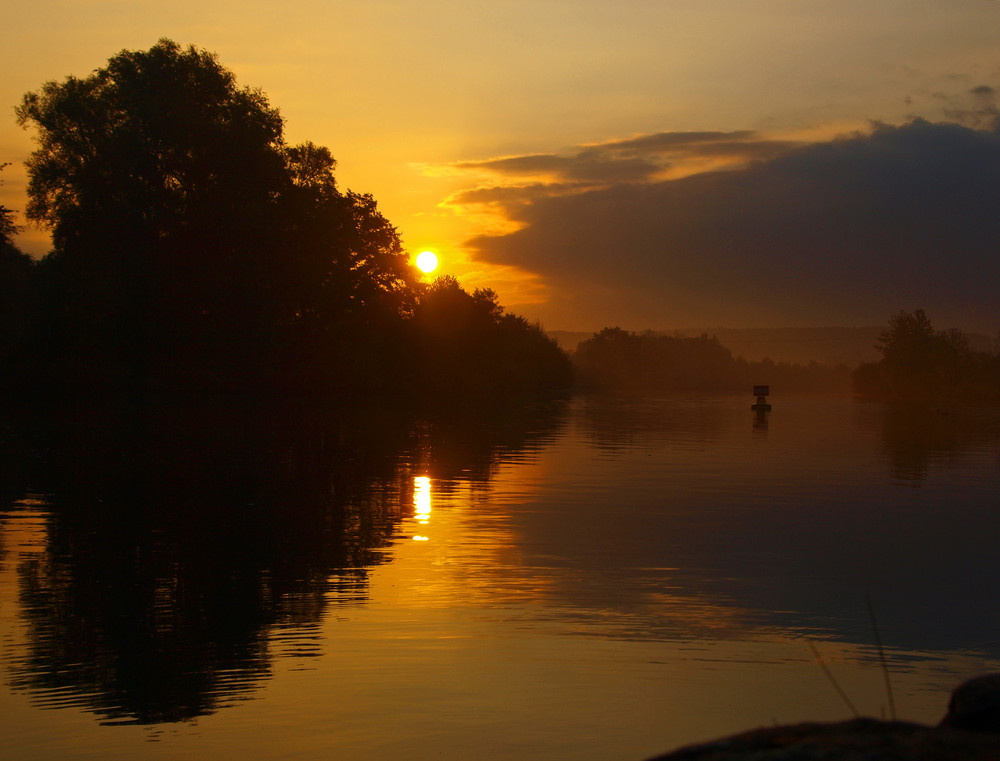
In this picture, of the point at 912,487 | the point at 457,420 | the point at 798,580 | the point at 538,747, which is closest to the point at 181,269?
the point at 457,420

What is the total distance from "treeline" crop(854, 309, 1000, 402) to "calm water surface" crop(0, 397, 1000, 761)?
84.1 metres

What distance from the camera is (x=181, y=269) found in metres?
49.0

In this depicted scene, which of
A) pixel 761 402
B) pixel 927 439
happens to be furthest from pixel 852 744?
pixel 761 402

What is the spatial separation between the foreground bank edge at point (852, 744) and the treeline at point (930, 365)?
327 feet

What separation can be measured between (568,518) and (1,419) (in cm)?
2700

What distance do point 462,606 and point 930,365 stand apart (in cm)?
10671

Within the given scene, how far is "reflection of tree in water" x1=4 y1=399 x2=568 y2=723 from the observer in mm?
7216

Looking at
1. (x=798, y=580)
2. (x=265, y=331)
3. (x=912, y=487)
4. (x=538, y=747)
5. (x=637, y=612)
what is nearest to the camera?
(x=538, y=747)

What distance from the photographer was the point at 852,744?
2.57 metres

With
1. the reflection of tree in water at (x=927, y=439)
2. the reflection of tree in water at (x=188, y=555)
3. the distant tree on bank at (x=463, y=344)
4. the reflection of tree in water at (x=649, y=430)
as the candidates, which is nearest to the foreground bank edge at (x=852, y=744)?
the reflection of tree in water at (x=188, y=555)

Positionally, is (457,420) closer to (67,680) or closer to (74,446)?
(74,446)

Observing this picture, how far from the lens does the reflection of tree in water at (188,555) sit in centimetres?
722

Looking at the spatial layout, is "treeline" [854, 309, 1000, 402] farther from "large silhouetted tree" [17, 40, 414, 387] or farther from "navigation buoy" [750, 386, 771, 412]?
"large silhouetted tree" [17, 40, 414, 387]

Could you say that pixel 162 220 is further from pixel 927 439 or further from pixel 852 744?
pixel 852 744
